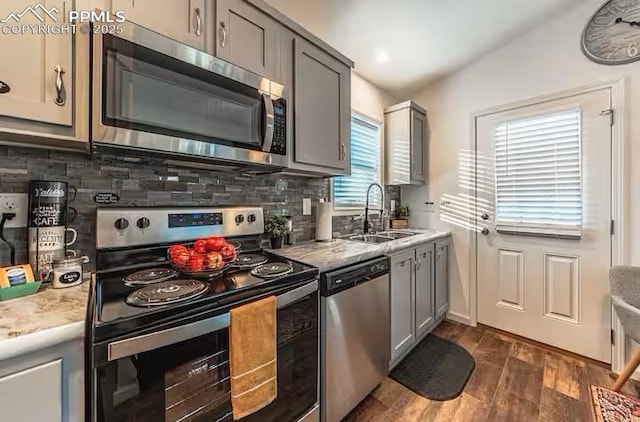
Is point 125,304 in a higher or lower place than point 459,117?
lower

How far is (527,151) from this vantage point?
8.05ft

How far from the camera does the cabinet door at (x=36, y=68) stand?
0.85 m

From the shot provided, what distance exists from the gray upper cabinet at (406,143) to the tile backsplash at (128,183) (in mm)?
1386

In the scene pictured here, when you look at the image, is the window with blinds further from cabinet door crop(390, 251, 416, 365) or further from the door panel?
the door panel

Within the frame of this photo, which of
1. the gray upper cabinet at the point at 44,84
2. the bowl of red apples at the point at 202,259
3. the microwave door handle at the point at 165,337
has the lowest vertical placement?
the microwave door handle at the point at 165,337

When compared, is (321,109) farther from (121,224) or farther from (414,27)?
(121,224)

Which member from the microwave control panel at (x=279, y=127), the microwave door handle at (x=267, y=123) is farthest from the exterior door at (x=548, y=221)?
the microwave door handle at (x=267, y=123)

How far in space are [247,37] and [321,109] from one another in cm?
63

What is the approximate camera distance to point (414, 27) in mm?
2195

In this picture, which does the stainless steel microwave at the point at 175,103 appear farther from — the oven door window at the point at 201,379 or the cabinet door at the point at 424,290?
the cabinet door at the point at 424,290

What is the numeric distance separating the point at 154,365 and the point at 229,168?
108cm

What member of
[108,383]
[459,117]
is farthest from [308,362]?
[459,117]

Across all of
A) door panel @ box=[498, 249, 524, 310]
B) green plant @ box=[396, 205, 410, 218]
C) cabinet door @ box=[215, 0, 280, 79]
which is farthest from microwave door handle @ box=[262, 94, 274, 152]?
door panel @ box=[498, 249, 524, 310]

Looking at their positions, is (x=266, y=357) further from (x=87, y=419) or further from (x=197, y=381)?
(x=87, y=419)
